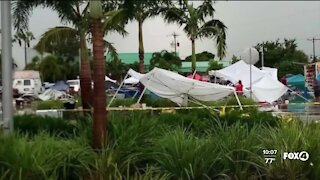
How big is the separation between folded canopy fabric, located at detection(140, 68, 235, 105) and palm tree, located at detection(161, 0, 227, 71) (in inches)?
242

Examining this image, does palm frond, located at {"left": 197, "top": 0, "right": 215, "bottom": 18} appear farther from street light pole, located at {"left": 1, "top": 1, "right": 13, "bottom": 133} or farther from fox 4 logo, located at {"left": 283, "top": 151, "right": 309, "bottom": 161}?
fox 4 logo, located at {"left": 283, "top": 151, "right": 309, "bottom": 161}

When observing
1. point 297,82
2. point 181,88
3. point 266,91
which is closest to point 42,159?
point 181,88

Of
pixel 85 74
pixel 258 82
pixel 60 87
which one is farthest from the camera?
pixel 60 87

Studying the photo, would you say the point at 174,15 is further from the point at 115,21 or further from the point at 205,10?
the point at 115,21

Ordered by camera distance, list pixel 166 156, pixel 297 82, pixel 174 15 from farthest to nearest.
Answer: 1. pixel 297 82
2. pixel 174 15
3. pixel 166 156

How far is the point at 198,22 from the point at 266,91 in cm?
489

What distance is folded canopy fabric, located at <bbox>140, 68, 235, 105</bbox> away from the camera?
19.9 metres

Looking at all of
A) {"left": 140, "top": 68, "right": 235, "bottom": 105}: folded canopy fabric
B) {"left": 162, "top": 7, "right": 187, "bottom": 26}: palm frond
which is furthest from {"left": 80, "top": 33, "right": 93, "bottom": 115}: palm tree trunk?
{"left": 162, "top": 7, "right": 187, "bottom": 26}: palm frond

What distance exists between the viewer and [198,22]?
1098 inches

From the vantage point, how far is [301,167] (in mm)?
6793

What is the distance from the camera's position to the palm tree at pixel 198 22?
27.1 meters

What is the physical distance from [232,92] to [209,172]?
13854mm

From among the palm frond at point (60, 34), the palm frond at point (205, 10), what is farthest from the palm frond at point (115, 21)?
the palm frond at point (205, 10)

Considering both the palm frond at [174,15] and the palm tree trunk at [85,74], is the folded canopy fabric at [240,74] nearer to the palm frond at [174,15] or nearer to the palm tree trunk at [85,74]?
the palm frond at [174,15]
